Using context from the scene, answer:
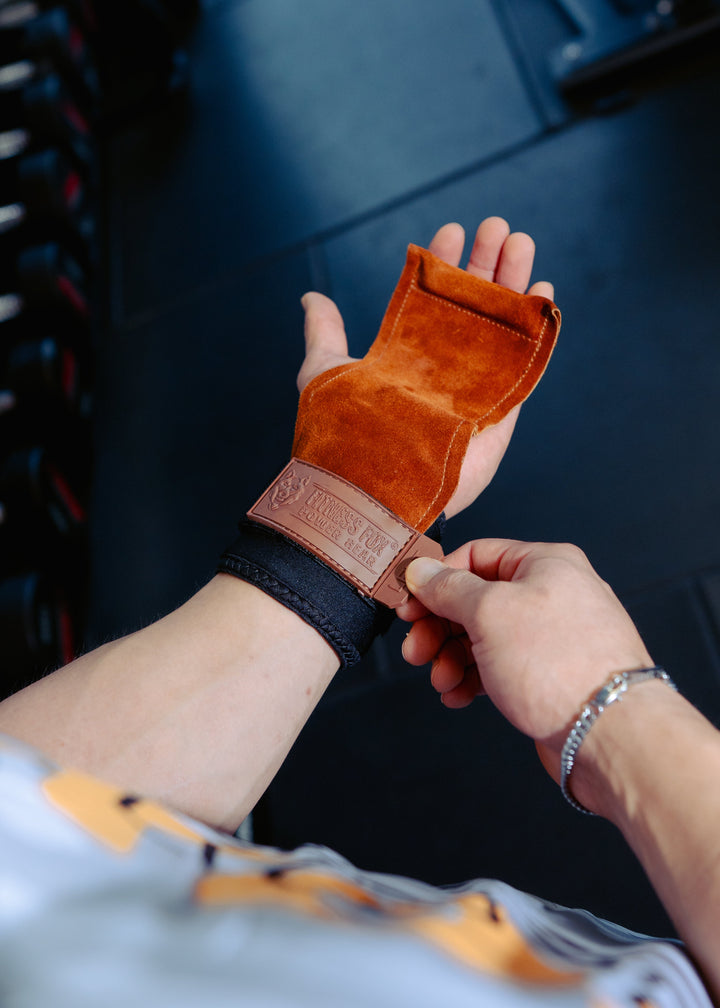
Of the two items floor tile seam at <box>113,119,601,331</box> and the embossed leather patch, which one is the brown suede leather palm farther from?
floor tile seam at <box>113,119,601,331</box>

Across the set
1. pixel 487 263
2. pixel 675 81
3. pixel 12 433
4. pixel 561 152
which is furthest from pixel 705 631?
pixel 12 433

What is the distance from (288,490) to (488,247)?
0.56 meters

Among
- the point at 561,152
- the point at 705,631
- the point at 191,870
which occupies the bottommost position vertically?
the point at 705,631

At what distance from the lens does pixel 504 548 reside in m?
0.88

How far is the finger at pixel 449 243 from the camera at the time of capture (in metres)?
1.16

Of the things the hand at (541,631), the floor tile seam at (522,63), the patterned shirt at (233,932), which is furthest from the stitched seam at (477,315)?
the floor tile seam at (522,63)

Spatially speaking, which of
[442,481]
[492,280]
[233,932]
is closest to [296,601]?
[442,481]

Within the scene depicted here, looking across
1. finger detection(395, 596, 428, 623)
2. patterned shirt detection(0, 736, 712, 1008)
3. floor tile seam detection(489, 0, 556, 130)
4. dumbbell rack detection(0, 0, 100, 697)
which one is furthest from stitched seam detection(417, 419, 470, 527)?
floor tile seam detection(489, 0, 556, 130)

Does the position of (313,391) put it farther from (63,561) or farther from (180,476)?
(63,561)

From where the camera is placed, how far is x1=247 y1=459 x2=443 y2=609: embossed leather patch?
880 millimetres

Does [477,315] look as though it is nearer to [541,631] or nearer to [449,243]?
[449,243]

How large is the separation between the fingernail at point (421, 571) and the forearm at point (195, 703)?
15 centimetres

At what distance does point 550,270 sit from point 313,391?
30.6 inches

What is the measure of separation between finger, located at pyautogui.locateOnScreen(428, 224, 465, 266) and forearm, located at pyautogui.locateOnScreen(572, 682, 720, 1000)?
0.83 meters
